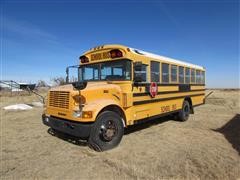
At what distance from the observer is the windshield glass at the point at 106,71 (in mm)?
5406

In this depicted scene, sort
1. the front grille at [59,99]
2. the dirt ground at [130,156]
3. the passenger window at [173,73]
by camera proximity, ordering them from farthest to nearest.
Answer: the passenger window at [173,73] → the front grille at [59,99] → the dirt ground at [130,156]

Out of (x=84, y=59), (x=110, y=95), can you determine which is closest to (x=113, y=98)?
(x=110, y=95)

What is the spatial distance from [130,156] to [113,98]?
1492 mm

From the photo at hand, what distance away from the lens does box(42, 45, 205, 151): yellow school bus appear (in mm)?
4516

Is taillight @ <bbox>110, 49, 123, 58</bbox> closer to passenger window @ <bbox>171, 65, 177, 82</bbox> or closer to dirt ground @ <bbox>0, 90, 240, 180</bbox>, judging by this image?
dirt ground @ <bbox>0, 90, 240, 180</bbox>

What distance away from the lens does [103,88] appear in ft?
16.2

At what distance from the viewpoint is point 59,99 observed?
16.3 ft

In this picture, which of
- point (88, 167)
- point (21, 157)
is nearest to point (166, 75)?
point (88, 167)

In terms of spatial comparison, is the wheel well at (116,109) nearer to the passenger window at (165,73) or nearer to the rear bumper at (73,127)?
the rear bumper at (73,127)

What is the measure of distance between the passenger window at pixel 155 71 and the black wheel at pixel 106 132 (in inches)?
81.2

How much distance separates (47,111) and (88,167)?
2.22 m

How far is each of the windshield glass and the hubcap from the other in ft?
4.19

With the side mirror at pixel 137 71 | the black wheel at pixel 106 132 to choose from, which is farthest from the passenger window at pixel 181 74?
the black wheel at pixel 106 132

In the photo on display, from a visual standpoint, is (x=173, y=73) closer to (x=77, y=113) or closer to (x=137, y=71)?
(x=137, y=71)
